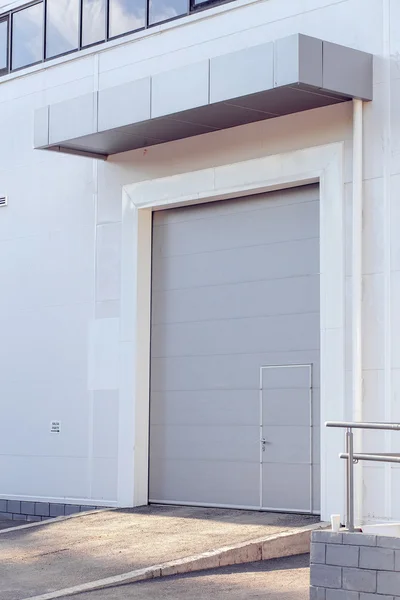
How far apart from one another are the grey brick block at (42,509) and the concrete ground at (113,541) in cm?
181

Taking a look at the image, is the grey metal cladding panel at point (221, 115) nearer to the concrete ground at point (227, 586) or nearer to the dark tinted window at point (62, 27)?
the dark tinted window at point (62, 27)

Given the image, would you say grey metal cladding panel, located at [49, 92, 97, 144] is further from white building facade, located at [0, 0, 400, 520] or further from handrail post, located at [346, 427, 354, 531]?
handrail post, located at [346, 427, 354, 531]

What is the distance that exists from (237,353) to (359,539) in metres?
5.84

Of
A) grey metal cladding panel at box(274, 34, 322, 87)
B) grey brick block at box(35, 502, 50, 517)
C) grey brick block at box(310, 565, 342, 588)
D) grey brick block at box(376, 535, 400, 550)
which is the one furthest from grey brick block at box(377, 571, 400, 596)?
grey brick block at box(35, 502, 50, 517)

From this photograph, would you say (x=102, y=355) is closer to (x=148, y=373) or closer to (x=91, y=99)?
(x=148, y=373)

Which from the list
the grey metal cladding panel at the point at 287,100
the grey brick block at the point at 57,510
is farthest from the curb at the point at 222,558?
the grey metal cladding panel at the point at 287,100

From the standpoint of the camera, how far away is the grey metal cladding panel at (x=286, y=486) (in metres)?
12.7

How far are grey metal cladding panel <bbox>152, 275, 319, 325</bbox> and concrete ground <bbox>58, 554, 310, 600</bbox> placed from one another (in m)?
3.75

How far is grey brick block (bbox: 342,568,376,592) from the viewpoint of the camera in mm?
7973

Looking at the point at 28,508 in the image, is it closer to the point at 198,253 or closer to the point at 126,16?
the point at 198,253

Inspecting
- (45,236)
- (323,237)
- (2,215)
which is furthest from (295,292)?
(2,215)

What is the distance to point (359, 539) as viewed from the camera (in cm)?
810

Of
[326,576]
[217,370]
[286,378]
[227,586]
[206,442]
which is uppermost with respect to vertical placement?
[217,370]

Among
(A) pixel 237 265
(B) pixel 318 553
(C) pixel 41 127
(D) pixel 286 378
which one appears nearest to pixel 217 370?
(D) pixel 286 378
